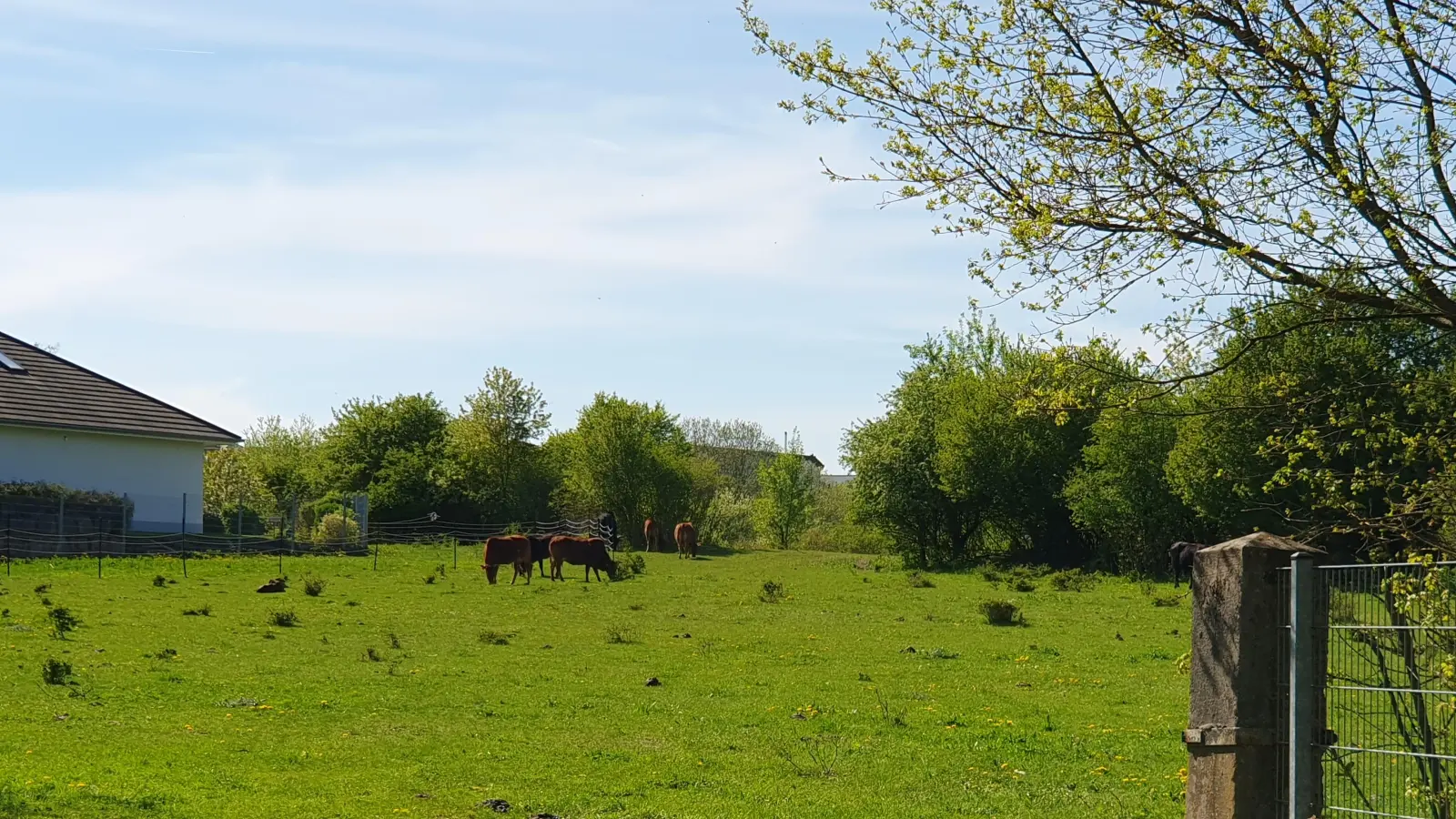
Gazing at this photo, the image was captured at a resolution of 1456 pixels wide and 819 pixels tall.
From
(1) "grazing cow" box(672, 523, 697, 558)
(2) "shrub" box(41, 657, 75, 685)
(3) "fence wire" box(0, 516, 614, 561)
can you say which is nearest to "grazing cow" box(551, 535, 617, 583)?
(3) "fence wire" box(0, 516, 614, 561)

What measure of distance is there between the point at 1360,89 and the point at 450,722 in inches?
353

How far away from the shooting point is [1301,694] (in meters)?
5.21

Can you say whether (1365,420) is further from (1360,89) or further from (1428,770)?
(1428,770)

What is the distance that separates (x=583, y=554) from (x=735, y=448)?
6525 cm

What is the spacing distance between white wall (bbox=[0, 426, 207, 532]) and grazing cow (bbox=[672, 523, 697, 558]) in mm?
15076

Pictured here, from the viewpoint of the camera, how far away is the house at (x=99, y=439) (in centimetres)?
4047

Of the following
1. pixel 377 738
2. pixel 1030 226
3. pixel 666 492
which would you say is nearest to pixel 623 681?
pixel 377 738

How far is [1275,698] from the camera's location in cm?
550

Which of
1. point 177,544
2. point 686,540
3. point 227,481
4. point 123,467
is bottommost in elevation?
point 177,544

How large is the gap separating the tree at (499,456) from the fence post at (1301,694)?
180ft

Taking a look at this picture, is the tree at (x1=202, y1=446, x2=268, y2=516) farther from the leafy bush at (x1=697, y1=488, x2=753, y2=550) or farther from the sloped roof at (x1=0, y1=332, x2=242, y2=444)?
the leafy bush at (x1=697, y1=488, x2=753, y2=550)

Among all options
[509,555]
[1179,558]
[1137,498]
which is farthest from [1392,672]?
[1137,498]

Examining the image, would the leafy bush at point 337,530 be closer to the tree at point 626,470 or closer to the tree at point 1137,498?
the tree at point 626,470

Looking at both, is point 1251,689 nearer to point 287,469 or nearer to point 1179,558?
point 1179,558
